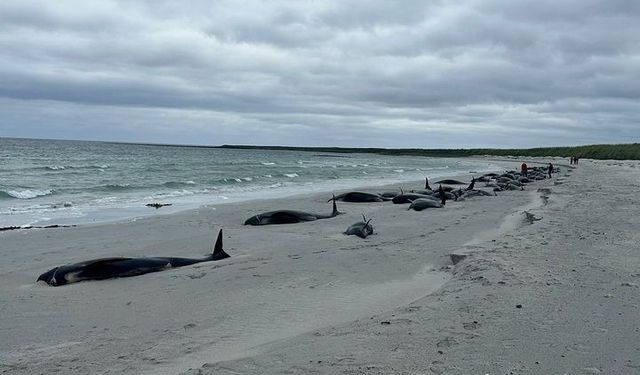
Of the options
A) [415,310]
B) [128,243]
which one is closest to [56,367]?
[415,310]

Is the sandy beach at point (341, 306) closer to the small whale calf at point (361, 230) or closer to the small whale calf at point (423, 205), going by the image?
the small whale calf at point (361, 230)

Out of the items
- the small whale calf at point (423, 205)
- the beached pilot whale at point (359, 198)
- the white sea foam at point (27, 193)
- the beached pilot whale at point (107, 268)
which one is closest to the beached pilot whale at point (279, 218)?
the small whale calf at point (423, 205)

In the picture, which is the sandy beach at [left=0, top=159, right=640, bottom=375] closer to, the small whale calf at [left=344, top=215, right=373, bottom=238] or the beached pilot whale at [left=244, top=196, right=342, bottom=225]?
the small whale calf at [left=344, top=215, right=373, bottom=238]

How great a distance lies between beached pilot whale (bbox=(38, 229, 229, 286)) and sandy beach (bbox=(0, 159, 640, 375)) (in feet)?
0.83

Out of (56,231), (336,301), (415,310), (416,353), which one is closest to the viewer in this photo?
(416,353)

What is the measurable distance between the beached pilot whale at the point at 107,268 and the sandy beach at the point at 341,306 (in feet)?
0.83

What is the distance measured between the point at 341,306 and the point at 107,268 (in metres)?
3.98

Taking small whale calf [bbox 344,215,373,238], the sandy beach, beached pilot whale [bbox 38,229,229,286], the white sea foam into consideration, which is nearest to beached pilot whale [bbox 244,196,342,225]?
the sandy beach

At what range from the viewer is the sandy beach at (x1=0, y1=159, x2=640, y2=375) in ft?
15.0

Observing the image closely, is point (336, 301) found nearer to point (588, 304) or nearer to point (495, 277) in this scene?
point (495, 277)

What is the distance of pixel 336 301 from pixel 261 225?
7916 millimetres

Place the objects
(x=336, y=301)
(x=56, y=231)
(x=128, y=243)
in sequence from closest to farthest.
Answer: (x=336, y=301)
(x=128, y=243)
(x=56, y=231)

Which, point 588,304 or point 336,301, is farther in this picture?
point 336,301

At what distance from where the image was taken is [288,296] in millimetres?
6910
